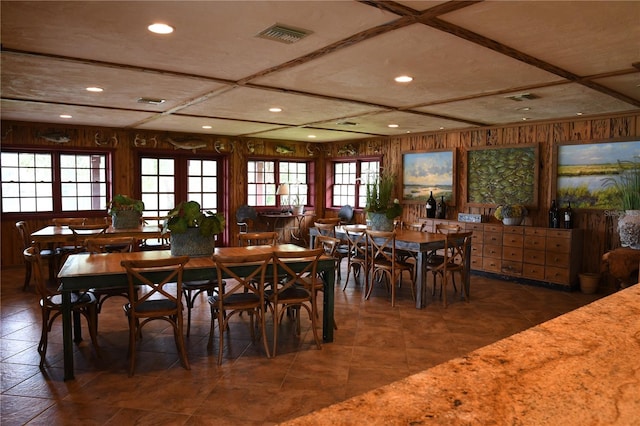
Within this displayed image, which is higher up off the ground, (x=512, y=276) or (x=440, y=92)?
(x=440, y=92)

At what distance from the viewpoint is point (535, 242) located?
6469mm

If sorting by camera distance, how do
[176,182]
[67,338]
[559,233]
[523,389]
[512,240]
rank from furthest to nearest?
[176,182] < [512,240] < [559,233] < [67,338] < [523,389]

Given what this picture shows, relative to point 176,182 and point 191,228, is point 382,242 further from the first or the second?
point 176,182

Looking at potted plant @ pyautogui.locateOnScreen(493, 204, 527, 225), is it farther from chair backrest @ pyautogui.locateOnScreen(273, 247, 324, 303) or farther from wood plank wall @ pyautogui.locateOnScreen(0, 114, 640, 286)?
chair backrest @ pyautogui.locateOnScreen(273, 247, 324, 303)

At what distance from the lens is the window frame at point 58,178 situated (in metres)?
7.62

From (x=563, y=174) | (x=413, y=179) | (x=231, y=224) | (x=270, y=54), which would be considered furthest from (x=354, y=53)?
(x=231, y=224)

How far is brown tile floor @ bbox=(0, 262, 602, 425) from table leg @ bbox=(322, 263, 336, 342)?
109 mm

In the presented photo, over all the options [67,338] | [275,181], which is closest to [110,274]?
[67,338]

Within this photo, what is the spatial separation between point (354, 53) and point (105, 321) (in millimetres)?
3669

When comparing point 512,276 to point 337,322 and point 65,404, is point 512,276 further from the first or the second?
point 65,404

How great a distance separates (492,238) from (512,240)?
1.07ft

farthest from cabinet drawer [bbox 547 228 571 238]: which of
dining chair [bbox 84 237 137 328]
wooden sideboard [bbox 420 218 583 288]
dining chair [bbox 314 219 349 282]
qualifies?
dining chair [bbox 84 237 137 328]

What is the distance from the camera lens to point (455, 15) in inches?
105

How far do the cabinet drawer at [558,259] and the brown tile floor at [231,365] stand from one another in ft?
2.93
